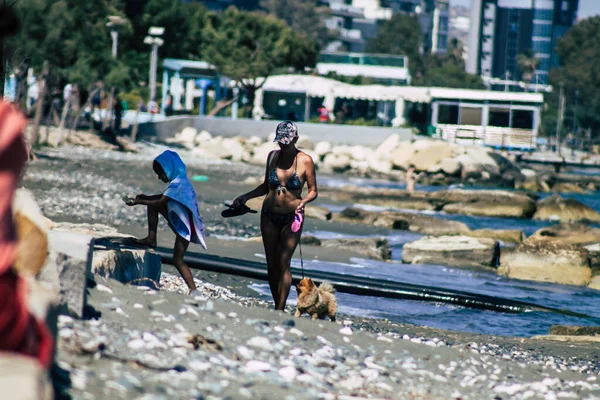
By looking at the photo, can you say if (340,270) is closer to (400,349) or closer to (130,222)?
(130,222)

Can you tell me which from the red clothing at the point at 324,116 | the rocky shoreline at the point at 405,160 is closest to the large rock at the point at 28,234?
the rocky shoreline at the point at 405,160

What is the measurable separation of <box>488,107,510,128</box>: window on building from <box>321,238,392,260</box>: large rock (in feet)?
125

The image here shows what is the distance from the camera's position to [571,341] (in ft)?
34.6

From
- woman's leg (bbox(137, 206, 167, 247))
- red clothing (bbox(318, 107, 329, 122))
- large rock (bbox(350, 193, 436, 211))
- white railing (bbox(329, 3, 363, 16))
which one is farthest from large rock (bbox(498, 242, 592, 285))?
white railing (bbox(329, 3, 363, 16))

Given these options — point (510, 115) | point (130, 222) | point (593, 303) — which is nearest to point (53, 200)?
point (130, 222)

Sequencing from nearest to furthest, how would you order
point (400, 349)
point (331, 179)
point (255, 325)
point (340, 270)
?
1. point (255, 325)
2. point (400, 349)
3. point (340, 270)
4. point (331, 179)

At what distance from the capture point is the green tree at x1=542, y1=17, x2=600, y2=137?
9244 centimetres

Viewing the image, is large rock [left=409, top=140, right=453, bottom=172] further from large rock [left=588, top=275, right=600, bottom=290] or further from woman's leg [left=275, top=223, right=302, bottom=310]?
woman's leg [left=275, top=223, right=302, bottom=310]

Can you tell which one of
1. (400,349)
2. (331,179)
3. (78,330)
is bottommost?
(331,179)

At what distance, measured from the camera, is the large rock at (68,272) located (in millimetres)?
5637

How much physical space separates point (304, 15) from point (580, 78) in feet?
150

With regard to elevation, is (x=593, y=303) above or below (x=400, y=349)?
below

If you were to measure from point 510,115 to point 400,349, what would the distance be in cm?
4797

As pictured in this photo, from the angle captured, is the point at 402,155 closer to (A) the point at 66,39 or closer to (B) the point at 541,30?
(A) the point at 66,39
